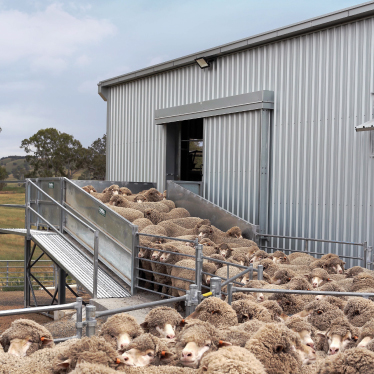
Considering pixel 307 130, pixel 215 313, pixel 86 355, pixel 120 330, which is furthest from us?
pixel 307 130

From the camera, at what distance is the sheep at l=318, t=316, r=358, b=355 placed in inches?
157

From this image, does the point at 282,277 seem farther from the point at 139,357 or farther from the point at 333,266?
the point at 139,357

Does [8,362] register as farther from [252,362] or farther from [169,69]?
[169,69]

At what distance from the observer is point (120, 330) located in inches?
154

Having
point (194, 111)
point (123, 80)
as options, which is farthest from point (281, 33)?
point (123, 80)

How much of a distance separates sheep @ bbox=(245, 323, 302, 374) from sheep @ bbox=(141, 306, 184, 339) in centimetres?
112

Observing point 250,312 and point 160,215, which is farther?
point 160,215

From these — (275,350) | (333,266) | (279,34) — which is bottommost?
(333,266)

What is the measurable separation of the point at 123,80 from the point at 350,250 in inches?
432

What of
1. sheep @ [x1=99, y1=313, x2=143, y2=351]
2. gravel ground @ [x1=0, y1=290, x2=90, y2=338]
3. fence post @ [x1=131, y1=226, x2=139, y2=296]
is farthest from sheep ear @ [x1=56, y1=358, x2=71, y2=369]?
fence post @ [x1=131, y1=226, x2=139, y2=296]

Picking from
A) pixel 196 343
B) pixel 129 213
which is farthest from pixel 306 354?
pixel 129 213

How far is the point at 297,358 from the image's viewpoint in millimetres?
3213

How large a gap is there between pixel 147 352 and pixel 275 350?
967mm

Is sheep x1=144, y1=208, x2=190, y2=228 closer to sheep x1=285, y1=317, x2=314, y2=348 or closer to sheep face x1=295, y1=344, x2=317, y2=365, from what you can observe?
sheep x1=285, y1=317, x2=314, y2=348
